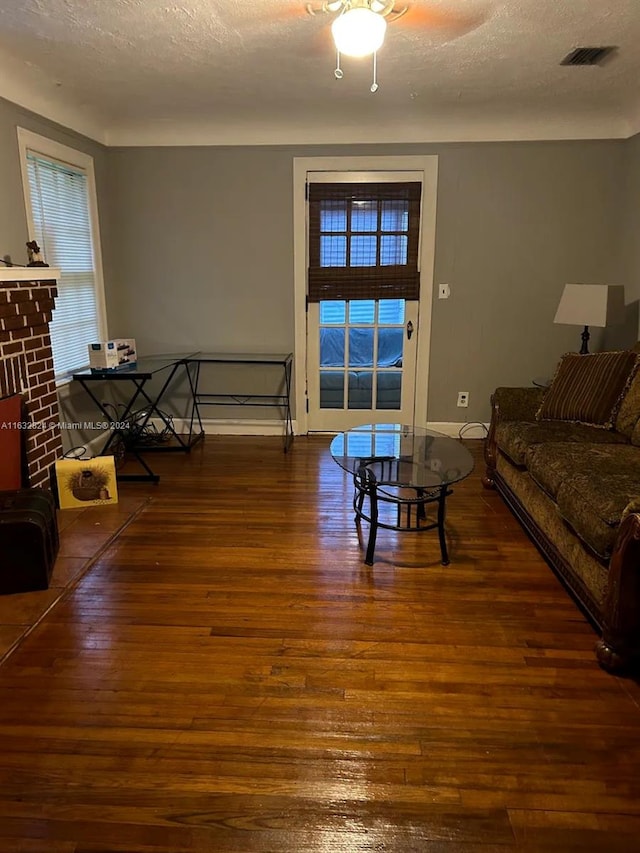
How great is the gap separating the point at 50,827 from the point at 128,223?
4060 millimetres

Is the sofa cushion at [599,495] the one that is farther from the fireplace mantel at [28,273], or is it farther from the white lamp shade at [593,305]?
the fireplace mantel at [28,273]

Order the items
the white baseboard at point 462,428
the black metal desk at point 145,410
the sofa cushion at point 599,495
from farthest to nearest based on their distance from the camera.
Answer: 1. the white baseboard at point 462,428
2. the black metal desk at point 145,410
3. the sofa cushion at point 599,495

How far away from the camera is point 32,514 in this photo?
7.68 ft

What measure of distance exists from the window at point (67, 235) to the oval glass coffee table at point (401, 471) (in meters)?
2.04

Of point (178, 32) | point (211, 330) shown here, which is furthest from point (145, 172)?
point (178, 32)

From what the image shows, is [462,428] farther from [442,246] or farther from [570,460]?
[570,460]

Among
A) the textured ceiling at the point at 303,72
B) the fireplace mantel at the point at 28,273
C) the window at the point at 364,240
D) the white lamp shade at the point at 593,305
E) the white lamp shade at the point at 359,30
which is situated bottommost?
the white lamp shade at the point at 593,305

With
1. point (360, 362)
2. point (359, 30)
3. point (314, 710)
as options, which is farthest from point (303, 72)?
point (314, 710)

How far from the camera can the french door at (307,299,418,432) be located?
451 centimetres

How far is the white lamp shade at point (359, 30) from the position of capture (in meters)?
2.07

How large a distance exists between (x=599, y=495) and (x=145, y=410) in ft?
11.5

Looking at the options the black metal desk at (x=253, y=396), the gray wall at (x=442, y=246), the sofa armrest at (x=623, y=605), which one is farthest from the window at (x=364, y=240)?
the sofa armrest at (x=623, y=605)

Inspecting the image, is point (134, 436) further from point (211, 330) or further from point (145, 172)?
point (145, 172)

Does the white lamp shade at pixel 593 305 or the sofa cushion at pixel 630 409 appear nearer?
the sofa cushion at pixel 630 409
